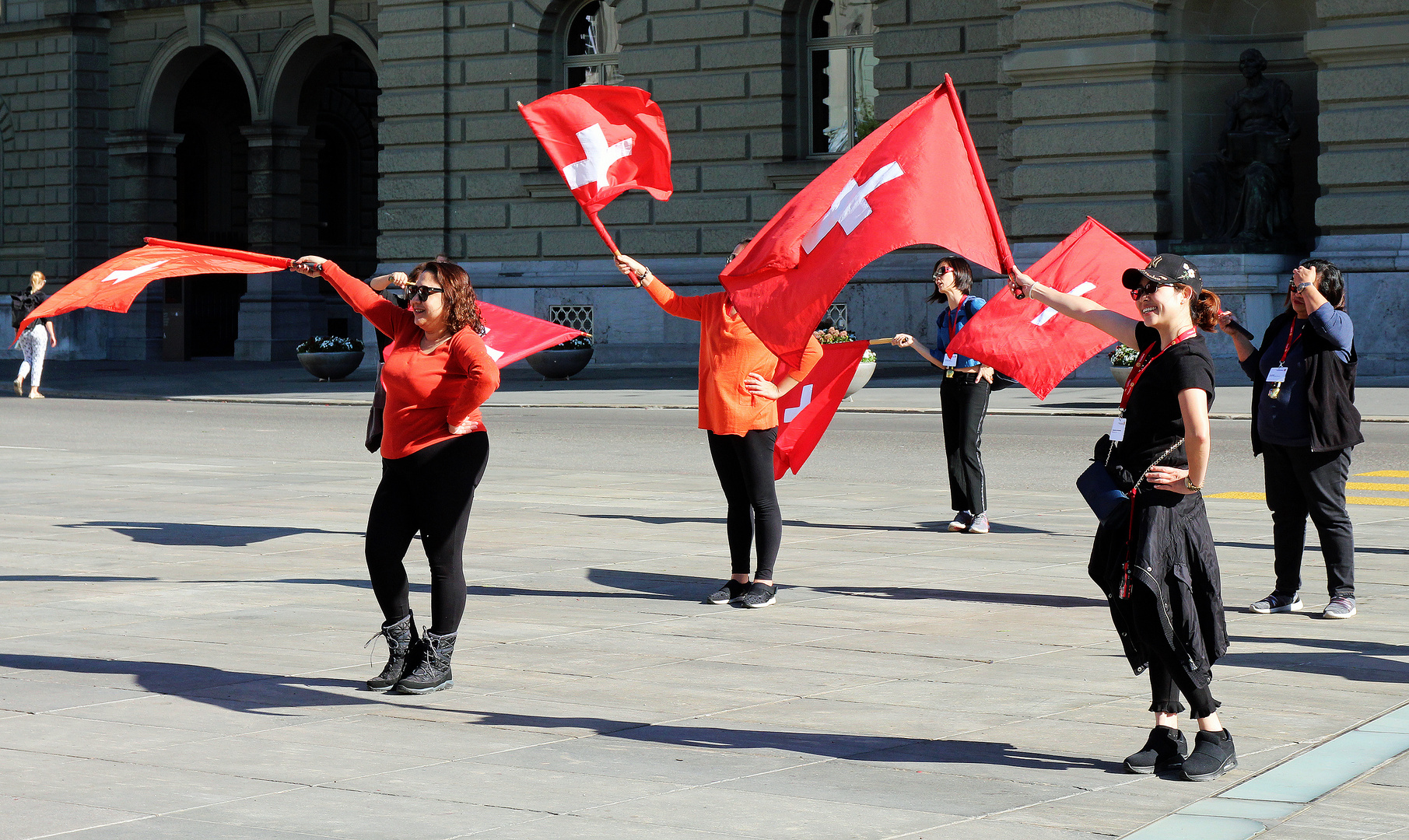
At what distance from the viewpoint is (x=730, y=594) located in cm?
937

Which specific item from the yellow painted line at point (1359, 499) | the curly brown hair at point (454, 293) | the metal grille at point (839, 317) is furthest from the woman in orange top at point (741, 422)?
the metal grille at point (839, 317)

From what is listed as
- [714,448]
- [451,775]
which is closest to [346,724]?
[451,775]

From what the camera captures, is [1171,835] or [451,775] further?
[451,775]

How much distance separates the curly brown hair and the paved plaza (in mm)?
1377

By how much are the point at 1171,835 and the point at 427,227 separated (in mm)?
29765

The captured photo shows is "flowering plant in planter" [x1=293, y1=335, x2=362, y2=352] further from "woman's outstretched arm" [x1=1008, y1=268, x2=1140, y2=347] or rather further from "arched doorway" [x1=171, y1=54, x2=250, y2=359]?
"woman's outstretched arm" [x1=1008, y1=268, x2=1140, y2=347]

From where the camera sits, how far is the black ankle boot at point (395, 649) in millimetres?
7234

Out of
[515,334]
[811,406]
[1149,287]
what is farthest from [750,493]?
[1149,287]

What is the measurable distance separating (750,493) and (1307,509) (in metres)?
2.66

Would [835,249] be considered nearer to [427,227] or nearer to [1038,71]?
[1038,71]

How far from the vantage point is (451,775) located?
587 centimetres

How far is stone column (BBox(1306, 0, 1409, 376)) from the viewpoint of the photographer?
24.2 m

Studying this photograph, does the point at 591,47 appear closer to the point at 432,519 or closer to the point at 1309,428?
the point at 1309,428

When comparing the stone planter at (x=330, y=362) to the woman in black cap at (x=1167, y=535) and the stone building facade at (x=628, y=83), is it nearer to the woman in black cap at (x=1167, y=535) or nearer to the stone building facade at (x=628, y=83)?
the stone building facade at (x=628, y=83)
